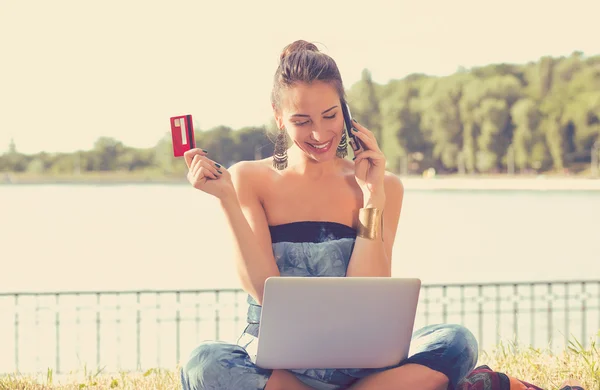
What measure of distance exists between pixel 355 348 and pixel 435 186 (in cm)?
5118

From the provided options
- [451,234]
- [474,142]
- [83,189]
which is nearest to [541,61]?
[474,142]

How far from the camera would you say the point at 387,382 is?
2193mm

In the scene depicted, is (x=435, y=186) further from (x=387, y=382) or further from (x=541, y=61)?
(x=387, y=382)

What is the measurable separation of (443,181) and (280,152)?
50652mm

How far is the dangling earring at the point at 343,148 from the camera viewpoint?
2.48m

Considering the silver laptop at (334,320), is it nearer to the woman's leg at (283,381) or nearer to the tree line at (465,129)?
the woman's leg at (283,381)

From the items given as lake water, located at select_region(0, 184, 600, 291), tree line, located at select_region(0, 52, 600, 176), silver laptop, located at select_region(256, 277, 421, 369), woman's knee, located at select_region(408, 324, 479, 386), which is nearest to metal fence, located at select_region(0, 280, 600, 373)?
silver laptop, located at select_region(256, 277, 421, 369)

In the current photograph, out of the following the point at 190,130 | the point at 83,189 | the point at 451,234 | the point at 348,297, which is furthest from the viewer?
the point at 83,189

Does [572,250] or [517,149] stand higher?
[517,149]

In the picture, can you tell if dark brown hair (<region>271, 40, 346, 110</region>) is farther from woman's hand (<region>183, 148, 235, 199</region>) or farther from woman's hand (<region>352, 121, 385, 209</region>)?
woman's hand (<region>183, 148, 235, 199</region>)

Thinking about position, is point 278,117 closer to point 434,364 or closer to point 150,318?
point 434,364

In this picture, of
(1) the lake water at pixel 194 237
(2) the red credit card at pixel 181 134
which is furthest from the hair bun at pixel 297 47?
(1) the lake water at pixel 194 237

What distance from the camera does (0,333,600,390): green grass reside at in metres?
3.78

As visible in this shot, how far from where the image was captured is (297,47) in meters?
2.45
